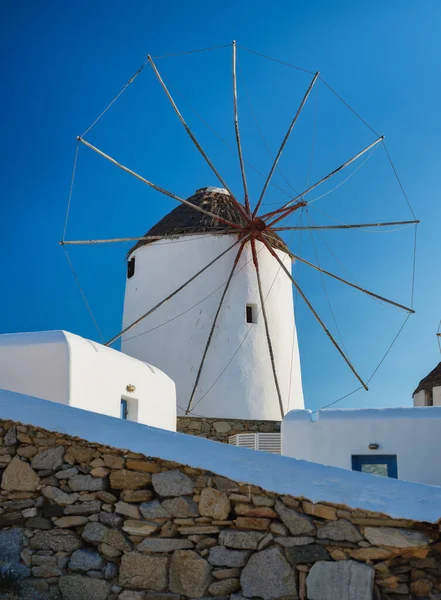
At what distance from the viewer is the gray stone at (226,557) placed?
558 centimetres

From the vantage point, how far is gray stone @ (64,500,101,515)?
5.98 metres

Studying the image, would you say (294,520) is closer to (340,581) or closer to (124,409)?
(340,581)

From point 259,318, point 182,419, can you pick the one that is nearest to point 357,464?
point 182,419

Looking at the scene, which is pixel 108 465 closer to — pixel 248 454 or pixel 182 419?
pixel 248 454

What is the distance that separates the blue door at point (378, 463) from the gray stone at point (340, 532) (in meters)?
4.50

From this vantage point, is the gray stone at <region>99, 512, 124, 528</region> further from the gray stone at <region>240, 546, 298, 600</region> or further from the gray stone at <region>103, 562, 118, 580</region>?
the gray stone at <region>240, 546, 298, 600</region>

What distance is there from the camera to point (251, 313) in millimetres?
15961

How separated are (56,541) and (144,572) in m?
0.76

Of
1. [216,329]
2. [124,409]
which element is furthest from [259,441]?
[124,409]

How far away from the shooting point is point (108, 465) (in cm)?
604

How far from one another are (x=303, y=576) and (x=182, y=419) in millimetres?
9287

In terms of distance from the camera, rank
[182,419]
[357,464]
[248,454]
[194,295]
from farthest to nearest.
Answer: [194,295] < [182,419] < [357,464] < [248,454]

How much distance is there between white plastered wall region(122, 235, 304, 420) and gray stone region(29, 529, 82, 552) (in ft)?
28.5

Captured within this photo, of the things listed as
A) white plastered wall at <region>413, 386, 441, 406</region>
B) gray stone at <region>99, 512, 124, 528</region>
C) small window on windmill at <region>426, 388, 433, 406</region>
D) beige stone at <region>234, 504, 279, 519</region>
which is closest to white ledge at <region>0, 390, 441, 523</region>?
beige stone at <region>234, 504, 279, 519</region>
